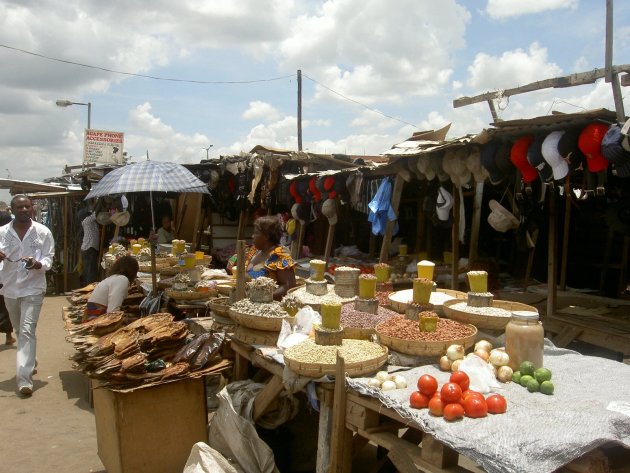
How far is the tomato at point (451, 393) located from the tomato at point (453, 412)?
35 mm

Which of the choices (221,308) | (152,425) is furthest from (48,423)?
(221,308)

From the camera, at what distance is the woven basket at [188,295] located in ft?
17.4

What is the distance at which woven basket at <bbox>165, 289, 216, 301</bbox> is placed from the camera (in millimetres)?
5297

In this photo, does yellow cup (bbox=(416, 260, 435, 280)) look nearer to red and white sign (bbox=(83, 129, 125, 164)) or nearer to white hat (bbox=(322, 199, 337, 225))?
white hat (bbox=(322, 199, 337, 225))

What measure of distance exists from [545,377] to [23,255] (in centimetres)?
498

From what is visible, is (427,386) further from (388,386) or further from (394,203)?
(394,203)

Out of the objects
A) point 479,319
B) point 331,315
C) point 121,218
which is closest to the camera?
point 331,315

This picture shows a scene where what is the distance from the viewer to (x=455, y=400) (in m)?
2.29

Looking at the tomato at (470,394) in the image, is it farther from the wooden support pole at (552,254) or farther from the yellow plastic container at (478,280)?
the wooden support pole at (552,254)

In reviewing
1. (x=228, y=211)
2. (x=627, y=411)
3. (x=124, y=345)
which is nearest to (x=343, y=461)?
(x=627, y=411)

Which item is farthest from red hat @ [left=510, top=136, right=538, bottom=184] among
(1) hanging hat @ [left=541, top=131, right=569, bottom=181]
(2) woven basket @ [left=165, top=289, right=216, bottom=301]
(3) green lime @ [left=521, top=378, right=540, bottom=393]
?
(2) woven basket @ [left=165, top=289, right=216, bottom=301]

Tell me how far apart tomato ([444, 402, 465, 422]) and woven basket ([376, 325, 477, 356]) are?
0.59 meters

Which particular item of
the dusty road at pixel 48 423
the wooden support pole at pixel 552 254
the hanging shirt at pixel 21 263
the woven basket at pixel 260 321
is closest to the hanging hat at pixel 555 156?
the wooden support pole at pixel 552 254

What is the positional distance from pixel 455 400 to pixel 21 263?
472 centimetres
